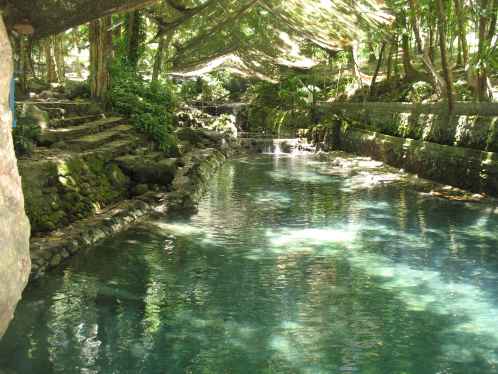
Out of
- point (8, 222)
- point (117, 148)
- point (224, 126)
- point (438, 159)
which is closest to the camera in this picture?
point (8, 222)

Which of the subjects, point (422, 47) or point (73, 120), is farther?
point (422, 47)

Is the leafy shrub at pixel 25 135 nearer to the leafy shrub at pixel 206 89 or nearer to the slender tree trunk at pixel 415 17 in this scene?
the slender tree trunk at pixel 415 17

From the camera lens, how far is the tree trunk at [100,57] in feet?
44.4

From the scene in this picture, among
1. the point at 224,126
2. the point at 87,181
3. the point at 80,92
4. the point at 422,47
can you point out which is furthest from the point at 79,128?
the point at 224,126

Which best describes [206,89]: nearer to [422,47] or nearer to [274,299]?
[422,47]

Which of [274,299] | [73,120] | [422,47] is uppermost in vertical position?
[422,47]

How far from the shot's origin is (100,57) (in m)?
13.8

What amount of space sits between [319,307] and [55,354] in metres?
2.45

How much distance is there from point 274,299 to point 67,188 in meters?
3.65

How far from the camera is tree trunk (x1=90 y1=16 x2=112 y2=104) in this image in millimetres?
13523

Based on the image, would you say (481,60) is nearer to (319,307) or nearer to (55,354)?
(319,307)

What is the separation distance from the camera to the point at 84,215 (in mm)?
8672

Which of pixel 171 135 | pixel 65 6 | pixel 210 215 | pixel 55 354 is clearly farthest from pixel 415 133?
pixel 55 354

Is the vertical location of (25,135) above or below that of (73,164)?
above
